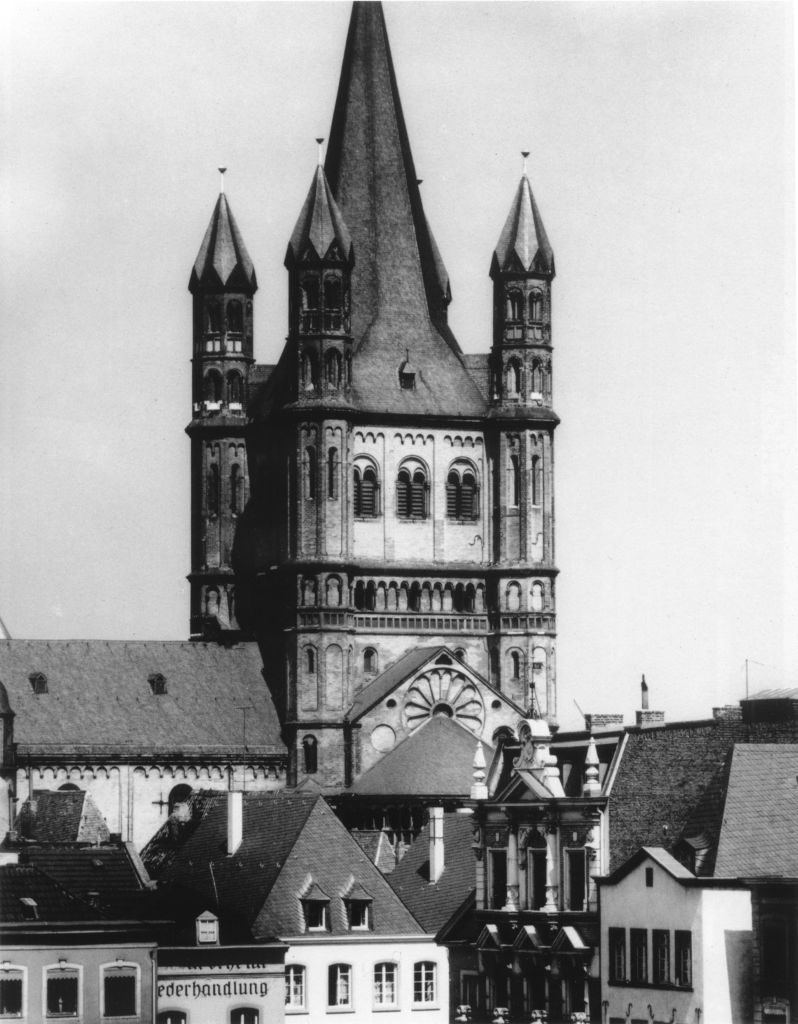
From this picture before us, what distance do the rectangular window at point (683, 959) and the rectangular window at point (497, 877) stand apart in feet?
43.3

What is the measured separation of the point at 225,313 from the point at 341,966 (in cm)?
4609

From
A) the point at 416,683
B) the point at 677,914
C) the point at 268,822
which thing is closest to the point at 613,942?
the point at 677,914

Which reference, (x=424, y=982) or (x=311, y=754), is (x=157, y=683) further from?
(x=424, y=982)

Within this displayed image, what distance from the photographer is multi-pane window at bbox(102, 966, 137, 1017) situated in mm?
83938

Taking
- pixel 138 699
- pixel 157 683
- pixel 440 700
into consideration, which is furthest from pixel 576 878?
pixel 157 683

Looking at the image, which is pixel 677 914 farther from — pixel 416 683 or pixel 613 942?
pixel 416 683

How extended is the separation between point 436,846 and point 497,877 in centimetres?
446

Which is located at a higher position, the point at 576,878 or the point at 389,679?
the point at 389,679

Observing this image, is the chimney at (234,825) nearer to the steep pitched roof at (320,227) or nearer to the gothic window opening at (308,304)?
the gothic window opening at (308,304)

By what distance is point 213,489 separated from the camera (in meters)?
136

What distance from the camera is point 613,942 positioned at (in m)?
91.1

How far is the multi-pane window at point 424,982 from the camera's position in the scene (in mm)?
97750

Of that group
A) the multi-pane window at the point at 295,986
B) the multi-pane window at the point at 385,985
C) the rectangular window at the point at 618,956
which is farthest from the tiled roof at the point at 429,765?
the rectangular window at the point at 618,956

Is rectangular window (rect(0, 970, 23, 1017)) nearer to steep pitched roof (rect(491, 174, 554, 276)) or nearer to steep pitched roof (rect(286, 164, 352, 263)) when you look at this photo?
steep pitched roof (rect(286, 164, 352, 263))
